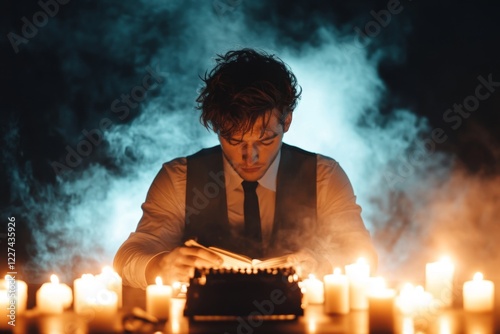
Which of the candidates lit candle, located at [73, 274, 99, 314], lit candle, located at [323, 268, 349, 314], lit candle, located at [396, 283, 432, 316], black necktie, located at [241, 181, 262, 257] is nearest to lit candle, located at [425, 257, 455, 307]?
lit candle, located at [396, 283, 432, 316]

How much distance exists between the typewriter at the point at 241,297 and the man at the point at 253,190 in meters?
0.94

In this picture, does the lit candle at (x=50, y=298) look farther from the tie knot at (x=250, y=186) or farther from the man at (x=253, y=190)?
the tie knot at (x=250, y=186)

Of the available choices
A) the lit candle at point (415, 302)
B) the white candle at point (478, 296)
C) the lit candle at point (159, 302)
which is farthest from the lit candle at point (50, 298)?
the white candle at point (478, 296)

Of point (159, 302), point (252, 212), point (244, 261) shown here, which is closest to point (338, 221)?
point (252, 212)

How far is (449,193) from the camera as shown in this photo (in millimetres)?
4930

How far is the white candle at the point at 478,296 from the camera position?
8.51 feet

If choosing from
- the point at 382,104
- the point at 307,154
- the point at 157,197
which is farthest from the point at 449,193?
the point at 157,197

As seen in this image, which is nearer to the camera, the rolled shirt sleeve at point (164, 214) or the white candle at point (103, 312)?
the white candle at point (103, 312)

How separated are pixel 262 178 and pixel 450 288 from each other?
1.29m

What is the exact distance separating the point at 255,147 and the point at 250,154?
0.04 meters

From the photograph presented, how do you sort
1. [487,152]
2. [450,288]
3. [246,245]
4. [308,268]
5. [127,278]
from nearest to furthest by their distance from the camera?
[450,288]
[308,268]
[127,278]
[246,245]
[487,152]

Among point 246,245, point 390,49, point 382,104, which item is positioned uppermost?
point 390,49

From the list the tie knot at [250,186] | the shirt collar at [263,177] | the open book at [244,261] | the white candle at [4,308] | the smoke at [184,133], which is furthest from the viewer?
the smoke at [184,133]

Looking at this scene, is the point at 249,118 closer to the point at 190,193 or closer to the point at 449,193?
the point at 190,193
